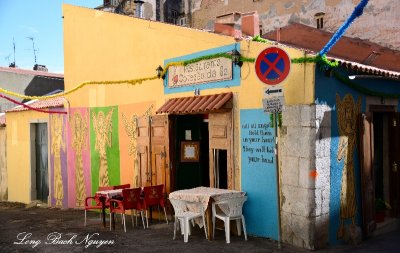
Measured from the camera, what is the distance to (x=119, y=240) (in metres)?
8.30

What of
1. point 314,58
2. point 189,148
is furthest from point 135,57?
point 314,58

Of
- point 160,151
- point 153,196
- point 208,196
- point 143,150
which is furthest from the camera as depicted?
point 143,150

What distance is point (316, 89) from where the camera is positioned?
7043mm

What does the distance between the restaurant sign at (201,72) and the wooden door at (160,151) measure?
916 mm

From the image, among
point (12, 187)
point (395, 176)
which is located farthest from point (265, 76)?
point (12, 187)

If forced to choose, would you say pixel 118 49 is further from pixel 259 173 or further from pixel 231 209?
pixel 231 209

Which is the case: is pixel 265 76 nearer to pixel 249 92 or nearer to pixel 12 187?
pixel 249 92

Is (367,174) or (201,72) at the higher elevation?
(201,72)

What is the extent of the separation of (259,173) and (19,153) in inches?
407

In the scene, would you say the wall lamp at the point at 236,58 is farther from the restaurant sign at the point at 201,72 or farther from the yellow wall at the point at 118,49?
the yellow wall at the point at 118,49

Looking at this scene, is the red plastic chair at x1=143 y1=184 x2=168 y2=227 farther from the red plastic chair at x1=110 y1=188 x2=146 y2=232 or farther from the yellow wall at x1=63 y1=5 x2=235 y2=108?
the yellow wall at x1=63 y1=5 x2=235 y2=108

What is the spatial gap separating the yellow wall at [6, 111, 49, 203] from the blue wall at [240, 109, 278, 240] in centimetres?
841

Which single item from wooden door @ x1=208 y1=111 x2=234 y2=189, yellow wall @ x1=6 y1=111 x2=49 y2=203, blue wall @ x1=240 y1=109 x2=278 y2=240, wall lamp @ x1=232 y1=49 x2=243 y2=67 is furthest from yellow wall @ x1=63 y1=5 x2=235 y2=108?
yellow wall @ x1=6 y1=111 x2=49 y2=203

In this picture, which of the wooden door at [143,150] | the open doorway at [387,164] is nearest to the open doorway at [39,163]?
the wooden door at [143,150]
